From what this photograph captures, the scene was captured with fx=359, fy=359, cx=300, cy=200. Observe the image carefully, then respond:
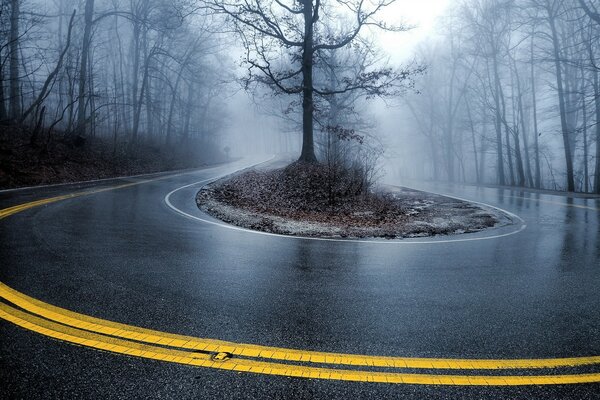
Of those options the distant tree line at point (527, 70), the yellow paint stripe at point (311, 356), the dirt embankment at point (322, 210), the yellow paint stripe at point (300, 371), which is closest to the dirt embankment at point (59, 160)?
the dirt embankment at point (322, 210)

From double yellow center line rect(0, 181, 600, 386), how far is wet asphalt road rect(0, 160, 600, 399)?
0.09 metres

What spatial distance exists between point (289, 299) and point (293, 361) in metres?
1.39

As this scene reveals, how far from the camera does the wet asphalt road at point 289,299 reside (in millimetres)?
2605

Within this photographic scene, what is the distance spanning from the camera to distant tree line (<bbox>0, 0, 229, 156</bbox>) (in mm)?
20844

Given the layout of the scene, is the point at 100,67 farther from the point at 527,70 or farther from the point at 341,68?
the point at 527,70

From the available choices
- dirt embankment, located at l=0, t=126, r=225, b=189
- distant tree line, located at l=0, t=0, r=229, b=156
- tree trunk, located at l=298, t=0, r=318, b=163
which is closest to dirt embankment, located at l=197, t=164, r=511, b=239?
tree trunk, located at l=298, t=0, r=318, b=163

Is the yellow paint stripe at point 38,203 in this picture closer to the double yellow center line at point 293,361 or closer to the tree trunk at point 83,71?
the double yellow center line at point 293,361

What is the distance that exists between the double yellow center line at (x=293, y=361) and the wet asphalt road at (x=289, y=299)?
0.31 feet

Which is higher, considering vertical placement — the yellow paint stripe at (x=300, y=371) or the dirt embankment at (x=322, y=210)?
the dirt embankment at (x=322, y=210)

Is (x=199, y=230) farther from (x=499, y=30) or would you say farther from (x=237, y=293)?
(x=499, y=30)

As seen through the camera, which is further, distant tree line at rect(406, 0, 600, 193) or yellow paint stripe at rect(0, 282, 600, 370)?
distant tree line at rect(406, 0, 600, 193)

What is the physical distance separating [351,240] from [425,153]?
50.1 meters

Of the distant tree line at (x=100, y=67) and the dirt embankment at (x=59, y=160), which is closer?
the dirt embankment at (x=59, y=160)

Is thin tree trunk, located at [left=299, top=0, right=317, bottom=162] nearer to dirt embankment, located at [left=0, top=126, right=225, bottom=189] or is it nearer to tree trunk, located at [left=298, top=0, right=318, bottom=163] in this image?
tree trunk, located at [left=298, top=0, right=318, bottom=163]
